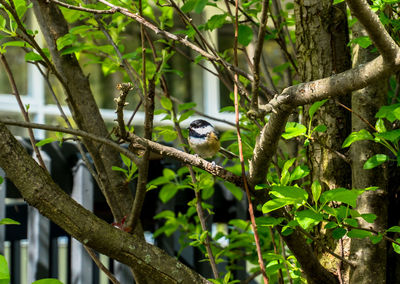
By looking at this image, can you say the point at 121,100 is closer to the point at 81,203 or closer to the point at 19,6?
the point at 19,6

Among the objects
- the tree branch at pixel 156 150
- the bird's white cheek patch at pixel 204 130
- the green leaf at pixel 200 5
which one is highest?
the green leaf at pixel 200 5

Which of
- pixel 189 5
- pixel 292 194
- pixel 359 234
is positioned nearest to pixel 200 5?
pixel 189 5

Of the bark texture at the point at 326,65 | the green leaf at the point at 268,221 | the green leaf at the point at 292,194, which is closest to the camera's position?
the green leaf at the point at 292,194

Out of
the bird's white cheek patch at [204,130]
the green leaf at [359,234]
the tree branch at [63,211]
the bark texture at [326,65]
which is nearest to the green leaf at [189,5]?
the bark texture at [326,65]

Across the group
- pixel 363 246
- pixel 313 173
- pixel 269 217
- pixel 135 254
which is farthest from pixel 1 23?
pixel 363 246

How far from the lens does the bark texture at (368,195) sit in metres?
1.63

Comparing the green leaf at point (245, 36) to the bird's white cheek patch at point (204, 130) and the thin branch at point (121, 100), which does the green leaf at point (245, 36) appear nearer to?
the bird's white cheek patch at point (204, 130)

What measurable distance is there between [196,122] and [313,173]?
1.81 feet

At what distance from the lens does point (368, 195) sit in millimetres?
1663

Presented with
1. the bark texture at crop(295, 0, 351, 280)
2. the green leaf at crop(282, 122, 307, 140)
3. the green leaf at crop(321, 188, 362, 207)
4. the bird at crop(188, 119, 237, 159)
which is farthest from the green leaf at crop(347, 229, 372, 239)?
A: the bird at crop(188, 119, 237, 159)

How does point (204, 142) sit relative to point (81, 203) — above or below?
above

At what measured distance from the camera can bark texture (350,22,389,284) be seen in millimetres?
1632

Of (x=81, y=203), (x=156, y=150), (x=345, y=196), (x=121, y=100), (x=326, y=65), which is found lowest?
(x=81, y=203)

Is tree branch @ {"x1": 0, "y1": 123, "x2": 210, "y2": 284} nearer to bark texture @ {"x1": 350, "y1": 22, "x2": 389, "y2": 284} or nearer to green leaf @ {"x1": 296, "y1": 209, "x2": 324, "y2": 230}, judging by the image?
green leaf @ {"x1": 296, "y1": 209, "x2": 324, "y2": 230}
